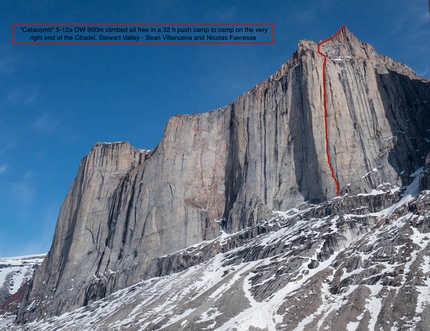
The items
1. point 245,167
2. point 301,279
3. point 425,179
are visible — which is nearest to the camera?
point 301,279

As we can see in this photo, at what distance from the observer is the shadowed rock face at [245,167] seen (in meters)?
110

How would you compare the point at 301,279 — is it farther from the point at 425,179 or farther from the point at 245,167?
the point at 245,167

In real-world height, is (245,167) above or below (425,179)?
above

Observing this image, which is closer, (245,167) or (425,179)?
(425,179)

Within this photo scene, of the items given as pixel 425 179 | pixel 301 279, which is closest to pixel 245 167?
pixel 425 179

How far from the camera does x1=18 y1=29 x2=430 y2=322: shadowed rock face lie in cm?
10981

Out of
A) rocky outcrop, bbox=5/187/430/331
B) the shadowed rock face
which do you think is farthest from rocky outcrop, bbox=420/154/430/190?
the shadowed rock face

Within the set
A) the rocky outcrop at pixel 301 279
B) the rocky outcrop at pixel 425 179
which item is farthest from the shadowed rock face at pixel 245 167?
the rocky outcrop at pixel 425 179

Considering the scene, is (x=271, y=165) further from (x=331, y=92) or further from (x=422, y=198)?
(x=422, y=198)

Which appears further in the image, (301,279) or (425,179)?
(425,179)

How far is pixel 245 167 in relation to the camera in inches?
4904

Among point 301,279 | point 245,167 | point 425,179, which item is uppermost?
point 245,167

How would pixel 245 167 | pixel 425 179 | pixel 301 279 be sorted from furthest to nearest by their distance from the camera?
1. pixel 245 167
2. pixel 425 179
3. pixel 301 279

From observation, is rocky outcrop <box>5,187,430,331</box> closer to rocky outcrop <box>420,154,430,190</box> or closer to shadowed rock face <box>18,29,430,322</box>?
rocky outcrop <box>420,154,430,190</box>
